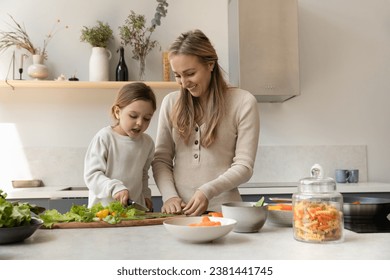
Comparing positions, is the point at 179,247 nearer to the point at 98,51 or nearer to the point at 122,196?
the point at 122,196

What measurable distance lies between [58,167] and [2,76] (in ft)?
2.82

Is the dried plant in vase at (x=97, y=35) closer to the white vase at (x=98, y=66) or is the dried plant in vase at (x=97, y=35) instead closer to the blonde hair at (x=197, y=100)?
the white vase at (x=98, y=66)

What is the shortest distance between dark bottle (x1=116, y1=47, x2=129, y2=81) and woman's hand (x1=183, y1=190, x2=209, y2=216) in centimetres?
203

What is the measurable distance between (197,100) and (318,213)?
1056mm

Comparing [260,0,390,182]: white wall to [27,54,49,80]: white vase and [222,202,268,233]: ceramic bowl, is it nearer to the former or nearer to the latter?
[27,54,49,80]: white vase

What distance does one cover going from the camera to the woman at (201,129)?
6.45 feet

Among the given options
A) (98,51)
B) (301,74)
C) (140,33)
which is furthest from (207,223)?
(301,74)

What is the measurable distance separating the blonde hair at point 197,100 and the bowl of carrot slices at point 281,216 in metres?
0.57

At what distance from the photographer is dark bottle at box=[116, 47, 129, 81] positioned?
3559 mm

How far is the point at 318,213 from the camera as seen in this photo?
1.18m

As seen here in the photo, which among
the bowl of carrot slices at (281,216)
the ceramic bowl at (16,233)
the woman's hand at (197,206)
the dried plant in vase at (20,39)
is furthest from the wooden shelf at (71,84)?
the ceramic bowl at (16,233)

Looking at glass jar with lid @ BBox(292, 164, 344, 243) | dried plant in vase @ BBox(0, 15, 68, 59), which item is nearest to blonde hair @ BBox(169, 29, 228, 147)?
glass jar with lid @ BBox(292, 164, 344, 243)

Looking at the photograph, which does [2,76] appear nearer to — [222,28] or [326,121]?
[222,28]

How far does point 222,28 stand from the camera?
3803 millimetres
